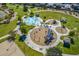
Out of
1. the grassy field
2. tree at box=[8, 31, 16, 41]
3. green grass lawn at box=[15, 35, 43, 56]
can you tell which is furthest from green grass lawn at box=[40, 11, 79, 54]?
tree at box=[8, 31, 16, 41]

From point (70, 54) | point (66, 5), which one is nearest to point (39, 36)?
point (70, 54)

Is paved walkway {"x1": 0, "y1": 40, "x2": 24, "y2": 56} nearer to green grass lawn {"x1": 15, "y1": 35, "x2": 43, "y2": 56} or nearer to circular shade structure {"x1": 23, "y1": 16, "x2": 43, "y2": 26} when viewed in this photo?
green grass lawn {"x1": 15, "y1": 35, "x2": 43, "y2": 56}

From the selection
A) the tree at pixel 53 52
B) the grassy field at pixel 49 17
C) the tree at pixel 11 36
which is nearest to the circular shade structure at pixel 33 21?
the grassy field at pixel 49 17

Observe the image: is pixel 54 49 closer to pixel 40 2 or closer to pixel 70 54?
pixel 70 54

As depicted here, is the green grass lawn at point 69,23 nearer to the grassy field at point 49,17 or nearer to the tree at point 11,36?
the grassy field at point 49,17

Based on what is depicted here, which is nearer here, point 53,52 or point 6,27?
point 53,52

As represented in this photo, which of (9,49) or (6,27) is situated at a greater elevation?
(6,27)

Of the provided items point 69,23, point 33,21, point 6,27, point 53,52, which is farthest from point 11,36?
point 69,23

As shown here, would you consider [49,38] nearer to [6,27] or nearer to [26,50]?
[26,50]
